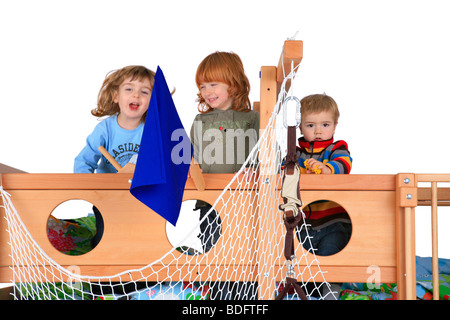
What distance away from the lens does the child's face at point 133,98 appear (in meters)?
2.35

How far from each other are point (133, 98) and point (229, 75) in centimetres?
39

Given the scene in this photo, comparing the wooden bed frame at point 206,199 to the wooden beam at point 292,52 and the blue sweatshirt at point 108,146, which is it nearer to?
the wooden beam at point 292,52

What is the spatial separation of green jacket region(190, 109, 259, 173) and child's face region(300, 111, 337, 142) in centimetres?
19

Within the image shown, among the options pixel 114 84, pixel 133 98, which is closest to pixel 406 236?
pixel 133 98

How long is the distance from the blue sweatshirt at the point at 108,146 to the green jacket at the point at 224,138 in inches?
9.6

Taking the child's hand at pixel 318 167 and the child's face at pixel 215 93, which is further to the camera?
the child's face at pixel 215 93

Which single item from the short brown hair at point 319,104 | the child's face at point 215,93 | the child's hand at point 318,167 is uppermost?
the child's face at point 215,93

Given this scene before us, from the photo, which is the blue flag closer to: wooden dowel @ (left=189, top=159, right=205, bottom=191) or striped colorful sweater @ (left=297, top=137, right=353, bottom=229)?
wooden dowel @ (left=189, top=159, right=205, bottom=191)

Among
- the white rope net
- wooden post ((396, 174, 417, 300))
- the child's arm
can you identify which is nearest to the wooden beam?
the white rope net

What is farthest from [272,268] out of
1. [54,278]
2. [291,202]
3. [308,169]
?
[54,278]

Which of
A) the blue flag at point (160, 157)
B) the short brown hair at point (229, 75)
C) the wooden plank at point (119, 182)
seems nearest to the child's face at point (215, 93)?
the short brown hair at point (229, 75)

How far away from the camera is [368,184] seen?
1.82 m

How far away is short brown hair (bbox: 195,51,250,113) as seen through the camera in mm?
2238
